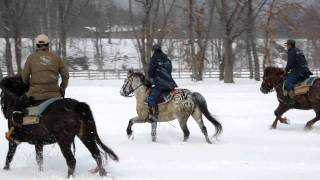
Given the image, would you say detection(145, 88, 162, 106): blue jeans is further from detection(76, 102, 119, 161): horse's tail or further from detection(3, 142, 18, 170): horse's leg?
detection(3, 142, 18, 170): horse's leg

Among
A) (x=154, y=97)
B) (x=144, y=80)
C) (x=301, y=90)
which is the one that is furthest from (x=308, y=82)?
(x=144, y=80)

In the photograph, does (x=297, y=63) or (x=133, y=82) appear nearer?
(x=133, y=82)

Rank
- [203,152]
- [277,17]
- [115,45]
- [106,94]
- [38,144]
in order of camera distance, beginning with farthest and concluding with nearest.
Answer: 1. [115,45]
2. [277,17]
3. [106,94]
4. [203,152]
5. [38,144]

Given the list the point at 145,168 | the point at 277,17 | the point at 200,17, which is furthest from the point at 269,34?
the point at 145,168

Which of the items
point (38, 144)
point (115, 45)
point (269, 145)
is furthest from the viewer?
point (115, 45)

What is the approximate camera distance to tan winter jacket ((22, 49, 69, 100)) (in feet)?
25.6

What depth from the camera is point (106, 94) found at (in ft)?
79.9

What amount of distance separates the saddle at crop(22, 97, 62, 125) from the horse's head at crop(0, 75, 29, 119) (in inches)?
20.0

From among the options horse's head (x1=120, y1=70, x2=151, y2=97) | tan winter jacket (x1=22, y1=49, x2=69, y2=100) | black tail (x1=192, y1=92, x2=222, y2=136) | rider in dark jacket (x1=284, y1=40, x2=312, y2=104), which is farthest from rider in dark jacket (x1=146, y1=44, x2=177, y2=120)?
tan winter jacket (x1=22, y1=49, x2=69, y2=100)

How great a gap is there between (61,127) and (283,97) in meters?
7.18

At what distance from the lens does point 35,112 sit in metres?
7.66

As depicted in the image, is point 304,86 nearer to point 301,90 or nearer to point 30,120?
point 301,90

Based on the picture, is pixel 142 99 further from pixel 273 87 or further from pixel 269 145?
pixel 273 87

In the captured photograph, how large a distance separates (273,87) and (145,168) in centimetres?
598
